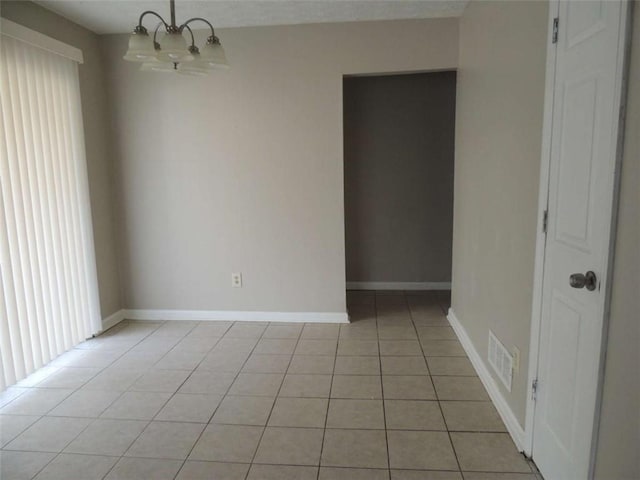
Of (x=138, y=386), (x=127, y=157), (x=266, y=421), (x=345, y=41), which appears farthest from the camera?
(x=127, y=157)

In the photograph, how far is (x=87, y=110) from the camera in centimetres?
337

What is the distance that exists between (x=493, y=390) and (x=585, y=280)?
4.08 feet

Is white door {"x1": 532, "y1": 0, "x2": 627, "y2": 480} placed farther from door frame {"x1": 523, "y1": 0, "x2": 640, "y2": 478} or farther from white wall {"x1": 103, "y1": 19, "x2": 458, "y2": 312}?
white wall {"x1": 103, "y1": 19, "x2": 458, "y2": 312}

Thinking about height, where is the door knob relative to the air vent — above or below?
above

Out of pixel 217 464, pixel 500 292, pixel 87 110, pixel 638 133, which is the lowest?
pixel 217 464

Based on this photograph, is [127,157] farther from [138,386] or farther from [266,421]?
[266,421]

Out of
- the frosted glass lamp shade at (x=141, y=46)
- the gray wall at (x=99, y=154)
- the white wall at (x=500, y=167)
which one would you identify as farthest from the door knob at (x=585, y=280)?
the gray wall at (x=99, y=154)

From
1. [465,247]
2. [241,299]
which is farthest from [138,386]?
[465,247]

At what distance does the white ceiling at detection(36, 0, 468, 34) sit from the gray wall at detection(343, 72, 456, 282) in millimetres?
1117

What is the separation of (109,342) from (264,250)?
1.45 meters

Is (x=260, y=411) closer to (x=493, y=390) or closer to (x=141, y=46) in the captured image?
(x=493, y=390)

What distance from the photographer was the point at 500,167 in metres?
2.27

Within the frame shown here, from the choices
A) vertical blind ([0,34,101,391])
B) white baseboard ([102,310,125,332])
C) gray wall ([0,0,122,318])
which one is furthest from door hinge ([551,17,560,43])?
white baseboard ([102,310,125,332])

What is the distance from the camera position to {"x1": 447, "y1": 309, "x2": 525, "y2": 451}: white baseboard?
2.00 m
